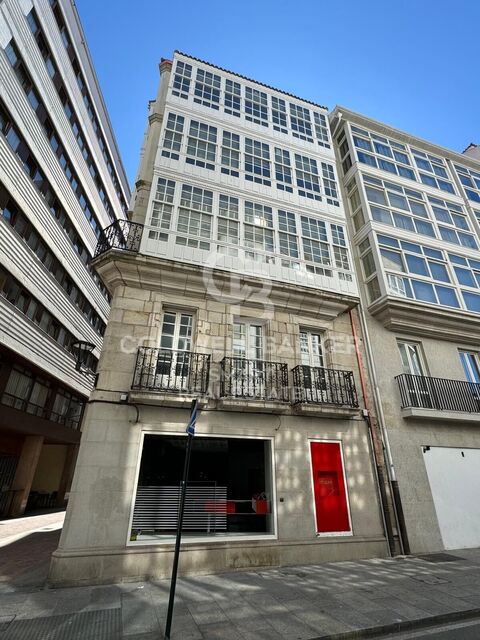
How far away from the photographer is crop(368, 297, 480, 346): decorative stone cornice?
10.8 metres

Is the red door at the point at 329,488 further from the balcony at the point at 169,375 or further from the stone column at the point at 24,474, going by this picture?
the stone column at the point at 24,474

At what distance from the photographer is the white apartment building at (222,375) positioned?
6844mm

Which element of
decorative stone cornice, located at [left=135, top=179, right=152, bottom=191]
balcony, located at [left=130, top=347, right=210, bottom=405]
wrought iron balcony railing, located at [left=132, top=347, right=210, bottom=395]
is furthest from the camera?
decorative stone cornice, located at [left=135, top=179, right=152, bottom=191]

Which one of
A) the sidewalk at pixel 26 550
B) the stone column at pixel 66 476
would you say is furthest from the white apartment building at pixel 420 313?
the stone column at pixel 66 476

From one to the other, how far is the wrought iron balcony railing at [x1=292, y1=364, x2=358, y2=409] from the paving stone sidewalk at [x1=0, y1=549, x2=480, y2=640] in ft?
12.4

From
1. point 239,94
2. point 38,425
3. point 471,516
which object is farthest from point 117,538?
point 239,94

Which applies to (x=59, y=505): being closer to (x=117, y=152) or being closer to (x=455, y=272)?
(x=455, y=272)

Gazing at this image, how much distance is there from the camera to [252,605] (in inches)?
200

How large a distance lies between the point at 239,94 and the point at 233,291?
32.3 feet

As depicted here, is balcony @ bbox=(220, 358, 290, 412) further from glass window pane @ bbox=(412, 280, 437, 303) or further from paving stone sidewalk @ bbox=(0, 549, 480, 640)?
glass window pane @ bbox=(412, 280, 437, 303)

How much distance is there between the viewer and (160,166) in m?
10.4

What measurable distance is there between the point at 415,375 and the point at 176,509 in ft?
26.8

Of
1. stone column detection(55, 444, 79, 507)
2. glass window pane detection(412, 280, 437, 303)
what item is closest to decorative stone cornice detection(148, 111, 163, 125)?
glass window pane detection(412, 280, 437, 303)

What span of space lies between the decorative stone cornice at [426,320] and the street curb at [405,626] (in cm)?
764
